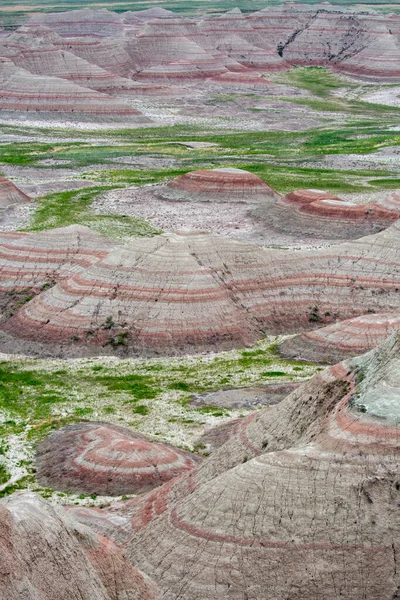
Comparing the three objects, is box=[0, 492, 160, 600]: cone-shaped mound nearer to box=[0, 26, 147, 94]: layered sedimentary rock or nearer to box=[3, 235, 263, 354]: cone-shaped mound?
box=[3, 235, 263, 354]: cone-shaped mound

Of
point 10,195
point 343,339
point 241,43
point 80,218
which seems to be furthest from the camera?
point 241,43

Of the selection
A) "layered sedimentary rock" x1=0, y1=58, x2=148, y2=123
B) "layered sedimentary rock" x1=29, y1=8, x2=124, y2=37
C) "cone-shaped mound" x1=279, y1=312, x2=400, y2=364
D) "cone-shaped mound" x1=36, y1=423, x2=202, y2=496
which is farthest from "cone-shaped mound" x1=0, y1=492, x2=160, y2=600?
"layered sedimentary rock" x1=29, y1=8, x2=124, y2=37

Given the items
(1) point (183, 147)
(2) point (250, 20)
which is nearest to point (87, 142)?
(1) point (183, 147)

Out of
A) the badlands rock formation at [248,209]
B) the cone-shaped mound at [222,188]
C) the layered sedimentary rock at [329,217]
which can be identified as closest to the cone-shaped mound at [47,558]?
the badlands rock formation at [248,209]

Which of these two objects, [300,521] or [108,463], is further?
[108,463]

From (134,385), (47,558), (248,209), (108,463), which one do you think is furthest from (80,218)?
(47,558)

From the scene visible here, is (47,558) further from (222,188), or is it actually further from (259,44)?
(259,44)

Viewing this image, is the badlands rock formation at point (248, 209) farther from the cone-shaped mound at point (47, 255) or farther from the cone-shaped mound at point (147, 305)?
the cone-shaped mound at point (147, 305)
